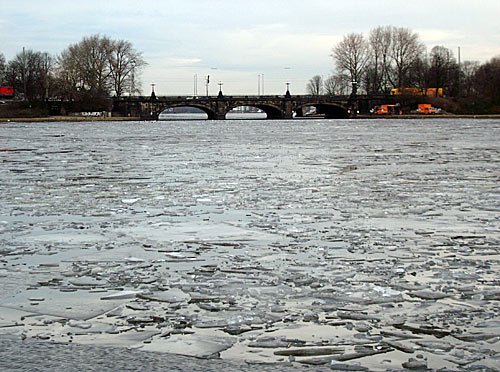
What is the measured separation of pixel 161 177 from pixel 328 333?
1264cm

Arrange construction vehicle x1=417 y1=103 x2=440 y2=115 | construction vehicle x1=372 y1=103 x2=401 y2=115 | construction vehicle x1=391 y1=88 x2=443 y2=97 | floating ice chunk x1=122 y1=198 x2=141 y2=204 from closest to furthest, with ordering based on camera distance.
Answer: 1. floating ice chunk x1=122 y1=198 x2=141 y2=204
2. construction vehicle x1=417 y1=103 x2=440 y2=115
3. construction vehicle x1=391 y1=88 x2=443 y2=97
4. construction vehicle x1=372 y1=103 x2=401 y2=115

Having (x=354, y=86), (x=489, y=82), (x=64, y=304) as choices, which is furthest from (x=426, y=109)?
(x=64, y=304)

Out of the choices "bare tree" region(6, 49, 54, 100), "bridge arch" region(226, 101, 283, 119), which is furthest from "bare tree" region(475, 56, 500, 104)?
"bare tree" region(6, 49, 54, 100)

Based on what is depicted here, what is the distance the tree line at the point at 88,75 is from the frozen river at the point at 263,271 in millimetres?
102626

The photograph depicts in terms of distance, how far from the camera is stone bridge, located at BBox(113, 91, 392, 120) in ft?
384

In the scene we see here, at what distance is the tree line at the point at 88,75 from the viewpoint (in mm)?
114081

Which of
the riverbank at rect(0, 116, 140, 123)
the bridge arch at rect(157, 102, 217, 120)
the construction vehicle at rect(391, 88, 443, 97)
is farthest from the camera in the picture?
the bridge arch at rect(157, 102, 217, 120)

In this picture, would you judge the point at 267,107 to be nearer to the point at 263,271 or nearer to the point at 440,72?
the point at 440,72

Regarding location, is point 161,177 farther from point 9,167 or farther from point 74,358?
point 74,358

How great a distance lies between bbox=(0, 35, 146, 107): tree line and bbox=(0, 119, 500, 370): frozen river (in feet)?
337

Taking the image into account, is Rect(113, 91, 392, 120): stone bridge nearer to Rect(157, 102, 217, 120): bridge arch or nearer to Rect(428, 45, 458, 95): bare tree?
Rect(157, 102, 217, 120): bridge arch

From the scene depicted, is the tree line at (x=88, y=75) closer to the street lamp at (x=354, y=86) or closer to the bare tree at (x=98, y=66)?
the bare tree at (x=98, y=66)

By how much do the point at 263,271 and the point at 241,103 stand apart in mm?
117379

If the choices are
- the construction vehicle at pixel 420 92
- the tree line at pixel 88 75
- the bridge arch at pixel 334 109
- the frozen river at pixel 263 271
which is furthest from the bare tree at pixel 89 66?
the frozen river at pixel 263 271
